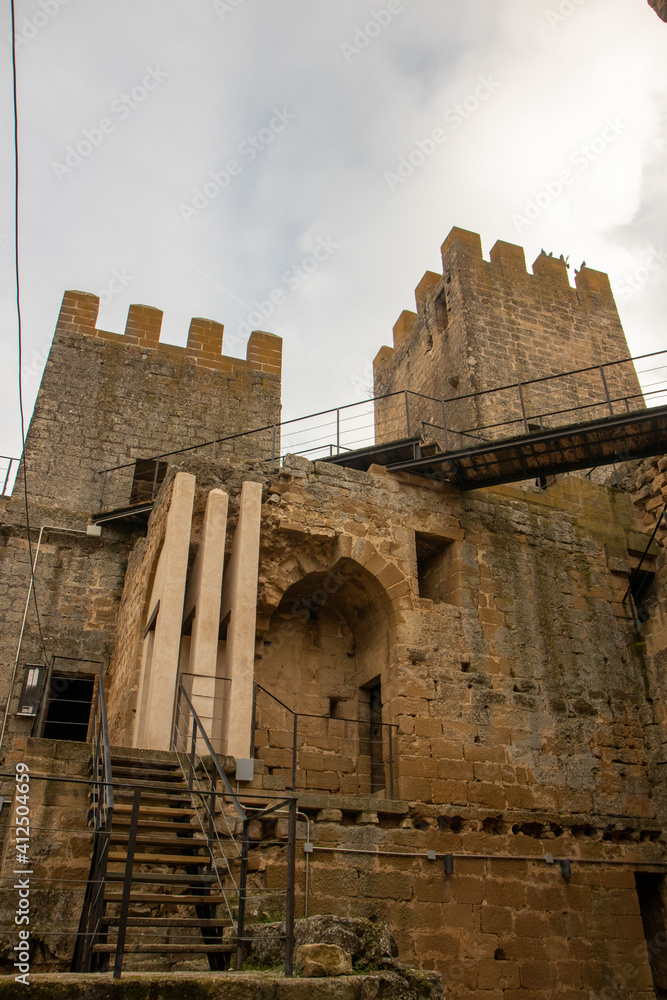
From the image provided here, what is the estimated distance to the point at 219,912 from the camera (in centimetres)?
533

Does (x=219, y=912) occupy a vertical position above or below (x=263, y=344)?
below

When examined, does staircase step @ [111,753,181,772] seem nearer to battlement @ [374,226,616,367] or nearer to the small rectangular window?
the small rectangular window

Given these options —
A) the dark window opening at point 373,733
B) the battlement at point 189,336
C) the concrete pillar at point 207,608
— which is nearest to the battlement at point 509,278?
the battlement at point 189,336

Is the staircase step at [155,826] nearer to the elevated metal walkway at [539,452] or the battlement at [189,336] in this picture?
the elevated metal walkway at [539,452]

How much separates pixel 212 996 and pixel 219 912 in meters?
1.90

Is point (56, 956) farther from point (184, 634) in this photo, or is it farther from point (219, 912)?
point (184, 634)

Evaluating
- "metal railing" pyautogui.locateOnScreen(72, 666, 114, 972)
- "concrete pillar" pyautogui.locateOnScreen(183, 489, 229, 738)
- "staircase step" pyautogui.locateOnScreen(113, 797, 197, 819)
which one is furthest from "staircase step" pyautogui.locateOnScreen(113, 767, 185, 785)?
"concrete pillar" pyautogui.locateOnScreen(183, 489, 229, 738)

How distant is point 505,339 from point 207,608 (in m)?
11.7

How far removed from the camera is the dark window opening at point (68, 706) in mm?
10805

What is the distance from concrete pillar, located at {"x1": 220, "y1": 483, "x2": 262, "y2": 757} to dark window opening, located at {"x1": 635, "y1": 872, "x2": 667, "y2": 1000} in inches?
196

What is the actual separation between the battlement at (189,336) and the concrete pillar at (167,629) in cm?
640

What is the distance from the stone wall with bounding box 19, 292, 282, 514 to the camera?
12.7 meters

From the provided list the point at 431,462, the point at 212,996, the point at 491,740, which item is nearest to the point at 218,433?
the point at 431,462

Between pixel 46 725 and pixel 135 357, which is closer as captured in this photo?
pixel 46 725
